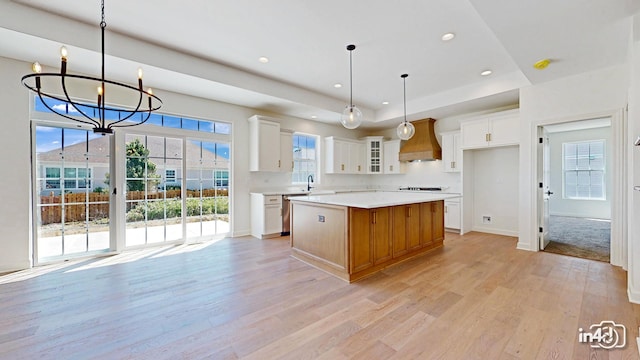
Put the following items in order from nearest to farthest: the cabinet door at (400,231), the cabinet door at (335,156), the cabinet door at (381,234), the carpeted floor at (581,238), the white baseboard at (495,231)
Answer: the cabinet door at (381,234) < the cabinet door at (400,231) < the carpeted floor at (581,238) < the white baseboard at (495,231) < the cabinet door at (335,156)

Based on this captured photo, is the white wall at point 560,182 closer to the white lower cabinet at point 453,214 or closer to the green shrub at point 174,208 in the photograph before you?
the white lower cabinet at point 453,214

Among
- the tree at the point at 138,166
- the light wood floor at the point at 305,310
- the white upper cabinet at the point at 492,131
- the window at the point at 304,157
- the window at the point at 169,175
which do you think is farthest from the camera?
the window at the point at 304,157

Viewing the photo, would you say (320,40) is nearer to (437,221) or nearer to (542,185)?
(437,221)

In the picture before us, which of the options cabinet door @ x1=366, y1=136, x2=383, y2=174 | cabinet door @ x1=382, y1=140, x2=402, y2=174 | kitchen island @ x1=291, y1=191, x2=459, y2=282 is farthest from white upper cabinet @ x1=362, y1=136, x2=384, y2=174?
kitchen island @ x1=291, y1=191, x2=459, y2=282

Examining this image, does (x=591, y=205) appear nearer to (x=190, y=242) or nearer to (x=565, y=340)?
(x=565, y=340)

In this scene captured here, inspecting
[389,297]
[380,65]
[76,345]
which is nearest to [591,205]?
[380,65]

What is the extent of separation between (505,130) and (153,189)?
6.34 m

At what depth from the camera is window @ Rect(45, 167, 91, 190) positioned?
3.59m

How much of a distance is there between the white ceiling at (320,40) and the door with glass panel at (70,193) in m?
1.05

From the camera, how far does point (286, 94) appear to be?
4.77 m

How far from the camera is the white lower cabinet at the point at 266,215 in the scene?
507 cm

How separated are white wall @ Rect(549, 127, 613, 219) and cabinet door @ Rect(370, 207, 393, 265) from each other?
24.6 feet

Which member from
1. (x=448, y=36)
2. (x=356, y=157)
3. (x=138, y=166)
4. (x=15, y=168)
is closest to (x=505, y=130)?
(x=448, y=36)

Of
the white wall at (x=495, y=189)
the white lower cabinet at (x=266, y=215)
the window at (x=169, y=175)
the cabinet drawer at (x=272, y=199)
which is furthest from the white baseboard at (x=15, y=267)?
the white wall at (x=495, y=189)
